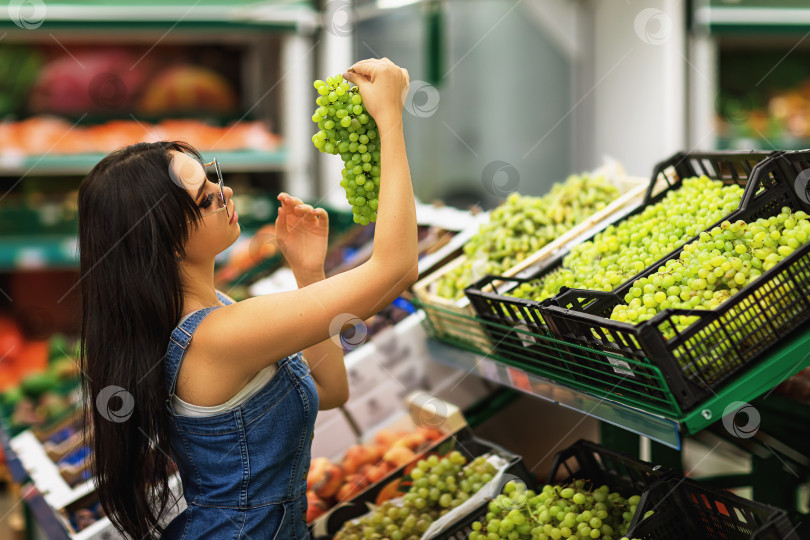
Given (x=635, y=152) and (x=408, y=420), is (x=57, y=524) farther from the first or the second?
(x=635, y=152)

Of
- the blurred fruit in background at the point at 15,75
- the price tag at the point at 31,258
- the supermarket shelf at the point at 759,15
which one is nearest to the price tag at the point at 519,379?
the supermarket shelf at the point at 759,15

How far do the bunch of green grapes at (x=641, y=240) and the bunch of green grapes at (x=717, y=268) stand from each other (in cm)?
13

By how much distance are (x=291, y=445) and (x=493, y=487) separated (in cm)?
54

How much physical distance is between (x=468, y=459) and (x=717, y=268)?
91cm

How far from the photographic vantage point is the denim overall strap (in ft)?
4.83

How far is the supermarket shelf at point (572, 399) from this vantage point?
4.65ft

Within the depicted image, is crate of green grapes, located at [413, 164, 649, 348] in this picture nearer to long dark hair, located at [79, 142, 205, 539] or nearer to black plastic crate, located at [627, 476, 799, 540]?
black plastic crate, located at [627, 476, 799, 540]

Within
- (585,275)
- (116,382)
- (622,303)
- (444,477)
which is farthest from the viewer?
(444,477)

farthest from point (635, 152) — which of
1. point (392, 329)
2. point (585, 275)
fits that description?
point (585, 275)

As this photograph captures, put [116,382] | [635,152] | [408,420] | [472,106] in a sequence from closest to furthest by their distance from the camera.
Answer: [116,382] < [408,420] < [635,152] < [472,106]

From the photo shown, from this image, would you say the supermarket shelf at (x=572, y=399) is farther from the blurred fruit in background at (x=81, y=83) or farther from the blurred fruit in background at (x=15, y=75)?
the blurred fruit in background at (x=15, y=75)

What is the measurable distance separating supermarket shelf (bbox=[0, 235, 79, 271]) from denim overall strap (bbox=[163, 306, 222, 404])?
352 centimetres

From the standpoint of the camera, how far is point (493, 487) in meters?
1.86

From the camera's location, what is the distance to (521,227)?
2.31 metres
